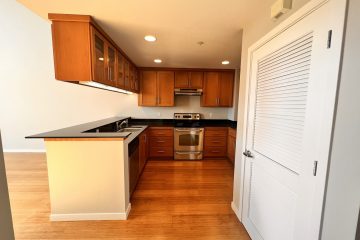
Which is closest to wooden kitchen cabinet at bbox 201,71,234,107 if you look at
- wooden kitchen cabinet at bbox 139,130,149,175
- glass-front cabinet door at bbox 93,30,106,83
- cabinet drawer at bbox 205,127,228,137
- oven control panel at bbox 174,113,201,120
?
oven control panel at bbox 174,113,201,120

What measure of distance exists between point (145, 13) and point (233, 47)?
1.49 m

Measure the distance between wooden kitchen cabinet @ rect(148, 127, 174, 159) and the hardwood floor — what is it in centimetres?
73

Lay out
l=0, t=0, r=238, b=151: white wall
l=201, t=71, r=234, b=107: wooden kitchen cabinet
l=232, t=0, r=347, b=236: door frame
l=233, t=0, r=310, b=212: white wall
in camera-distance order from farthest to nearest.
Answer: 1. l=201, t=71, r=234, b=107: wooden kitchen cabinet
2. l=0, t=0, r=238, b=151: white wall
3. l=233, t=0, r=310, b=212: white wall
4. l=232, t=0, r=347, b=236: door frame

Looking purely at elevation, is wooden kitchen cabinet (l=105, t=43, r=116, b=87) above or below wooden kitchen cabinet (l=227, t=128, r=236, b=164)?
above

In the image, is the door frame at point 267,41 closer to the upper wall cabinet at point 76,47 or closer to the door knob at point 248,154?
the door knob at point 248,154

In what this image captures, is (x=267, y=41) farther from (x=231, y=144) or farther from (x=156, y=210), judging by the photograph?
(x=231, y=144)

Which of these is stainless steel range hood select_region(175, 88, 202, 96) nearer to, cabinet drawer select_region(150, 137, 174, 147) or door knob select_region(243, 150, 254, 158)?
cabinet drawer select_region(150, 137, 174, 147)

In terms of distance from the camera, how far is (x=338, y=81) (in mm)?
837

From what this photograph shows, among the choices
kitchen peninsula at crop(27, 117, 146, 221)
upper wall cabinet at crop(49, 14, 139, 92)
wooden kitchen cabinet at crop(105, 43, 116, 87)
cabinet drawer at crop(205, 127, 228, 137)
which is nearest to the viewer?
upper wall cabinet at crop(49, 14, 139, 92)

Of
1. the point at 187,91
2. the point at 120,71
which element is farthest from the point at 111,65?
the point at 187,91

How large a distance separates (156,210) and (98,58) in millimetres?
2042

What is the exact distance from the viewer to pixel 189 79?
426 cm

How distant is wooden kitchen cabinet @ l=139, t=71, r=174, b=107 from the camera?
4199mm

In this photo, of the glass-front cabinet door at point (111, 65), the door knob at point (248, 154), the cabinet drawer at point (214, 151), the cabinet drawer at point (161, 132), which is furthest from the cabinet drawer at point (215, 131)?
the glass-front cabinet door at point (111, 65)
